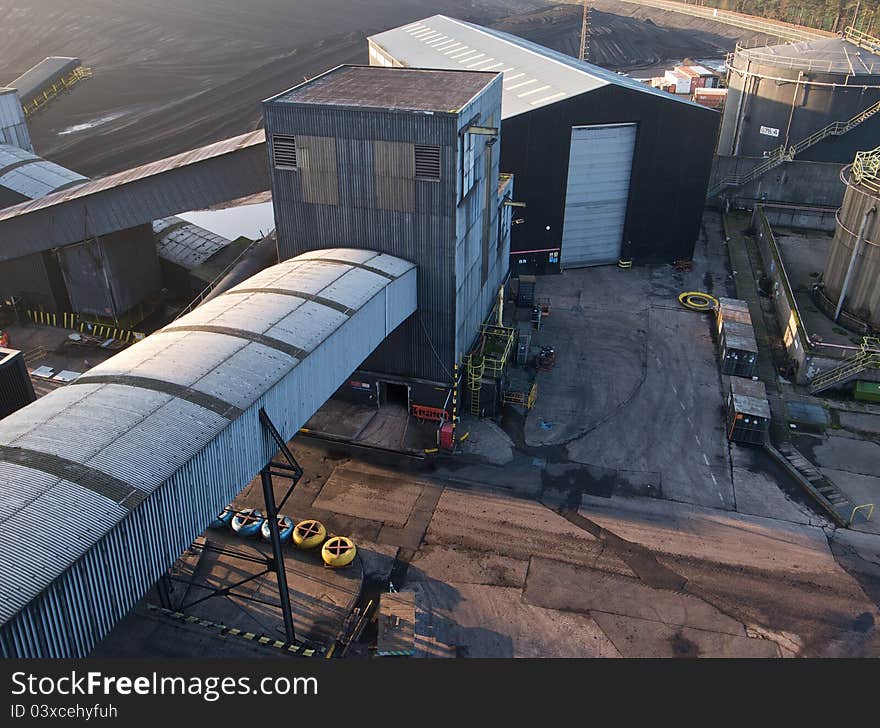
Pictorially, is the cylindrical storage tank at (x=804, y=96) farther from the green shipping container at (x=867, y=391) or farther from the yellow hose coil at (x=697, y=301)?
the green shipping container at (x=867, y=391)

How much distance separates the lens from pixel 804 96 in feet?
191

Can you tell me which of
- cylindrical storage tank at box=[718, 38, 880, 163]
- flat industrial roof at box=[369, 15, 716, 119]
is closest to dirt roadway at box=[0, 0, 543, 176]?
flat industrial roof at box=[369, 15, 716, 119]

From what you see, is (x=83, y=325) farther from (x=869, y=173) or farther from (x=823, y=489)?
(x=869, y=173)

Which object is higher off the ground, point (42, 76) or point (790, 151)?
point (42, 76)

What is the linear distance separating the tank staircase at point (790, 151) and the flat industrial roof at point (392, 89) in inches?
1338

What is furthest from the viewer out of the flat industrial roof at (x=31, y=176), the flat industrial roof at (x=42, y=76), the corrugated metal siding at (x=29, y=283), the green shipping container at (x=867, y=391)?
the flat industrial roof at (x=42, y=76)

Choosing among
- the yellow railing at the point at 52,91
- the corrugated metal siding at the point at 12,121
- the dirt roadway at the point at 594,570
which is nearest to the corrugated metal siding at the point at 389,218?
the dirt roadway at the point at 594,570

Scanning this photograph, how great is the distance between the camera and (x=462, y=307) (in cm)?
3338

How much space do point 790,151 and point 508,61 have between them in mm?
25396

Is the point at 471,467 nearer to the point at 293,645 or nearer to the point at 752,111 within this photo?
the point at 293,645

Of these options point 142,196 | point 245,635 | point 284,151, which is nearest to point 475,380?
point 284,151

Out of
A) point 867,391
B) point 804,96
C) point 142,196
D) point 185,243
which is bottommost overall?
point 867,391

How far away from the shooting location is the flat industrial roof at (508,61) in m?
48.4

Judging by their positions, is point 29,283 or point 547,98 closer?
point 29,283
